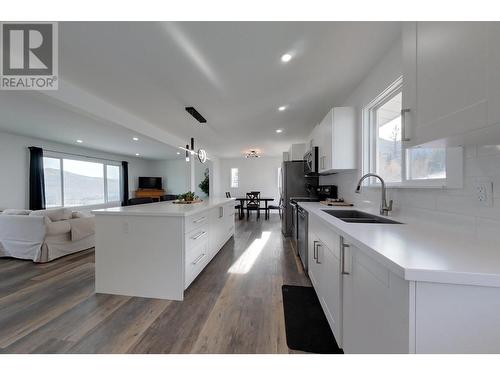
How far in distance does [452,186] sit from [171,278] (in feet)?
7.64

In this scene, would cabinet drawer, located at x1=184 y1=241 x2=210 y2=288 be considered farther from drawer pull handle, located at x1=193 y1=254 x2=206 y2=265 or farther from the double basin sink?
the double basin sink

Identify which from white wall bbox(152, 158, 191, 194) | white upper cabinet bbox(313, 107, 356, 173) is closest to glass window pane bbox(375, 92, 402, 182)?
white upper cabinet bbox(313, 107, 356, 173)

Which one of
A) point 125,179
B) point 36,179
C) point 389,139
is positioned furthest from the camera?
point 125,179

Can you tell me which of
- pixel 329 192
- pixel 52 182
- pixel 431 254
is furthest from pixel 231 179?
pixel 431 254

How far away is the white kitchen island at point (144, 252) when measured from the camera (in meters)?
1.99

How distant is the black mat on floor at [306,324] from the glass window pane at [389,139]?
1417 millimetres

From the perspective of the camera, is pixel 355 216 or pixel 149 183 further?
pixel 149 183

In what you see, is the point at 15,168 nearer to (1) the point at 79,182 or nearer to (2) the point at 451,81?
(1) the point at 79,182

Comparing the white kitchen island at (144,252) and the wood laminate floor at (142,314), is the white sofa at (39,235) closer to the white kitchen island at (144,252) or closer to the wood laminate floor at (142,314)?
the wood laminate floor at (142,314)

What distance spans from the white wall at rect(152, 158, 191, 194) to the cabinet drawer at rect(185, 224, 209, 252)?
22.0 feet

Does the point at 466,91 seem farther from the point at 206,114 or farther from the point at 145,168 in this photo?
the point at 145,168

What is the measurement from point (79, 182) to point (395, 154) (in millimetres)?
8010

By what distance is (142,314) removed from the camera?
69.0 inches
